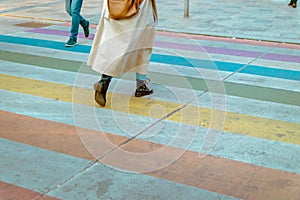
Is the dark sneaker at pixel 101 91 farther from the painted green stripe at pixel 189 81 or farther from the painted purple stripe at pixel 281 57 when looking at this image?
Result: the painted purple stripe at pixel 281 57

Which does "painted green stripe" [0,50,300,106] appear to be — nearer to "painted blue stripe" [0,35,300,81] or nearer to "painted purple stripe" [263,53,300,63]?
"painted blue stripe" [0,35,300,81]

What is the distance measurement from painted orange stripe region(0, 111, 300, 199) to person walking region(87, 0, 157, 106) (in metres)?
0.78

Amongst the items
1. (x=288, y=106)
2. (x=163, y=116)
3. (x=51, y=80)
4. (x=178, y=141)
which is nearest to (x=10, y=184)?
(x=178, y=141)

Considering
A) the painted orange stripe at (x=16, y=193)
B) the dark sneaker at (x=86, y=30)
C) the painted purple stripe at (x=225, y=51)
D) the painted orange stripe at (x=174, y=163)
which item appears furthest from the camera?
the dark sneaker at (x=86, y=30)

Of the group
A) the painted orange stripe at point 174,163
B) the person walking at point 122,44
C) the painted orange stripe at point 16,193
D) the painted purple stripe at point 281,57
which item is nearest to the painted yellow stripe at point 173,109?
the person walking at point 122,44

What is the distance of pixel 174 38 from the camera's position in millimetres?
8445

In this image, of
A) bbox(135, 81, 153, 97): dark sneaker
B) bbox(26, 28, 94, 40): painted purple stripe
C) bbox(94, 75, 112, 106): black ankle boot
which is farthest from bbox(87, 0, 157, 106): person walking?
bbox(26, 28, 94, 40): painted purple stripe

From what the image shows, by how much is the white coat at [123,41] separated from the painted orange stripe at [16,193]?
5.87 feet

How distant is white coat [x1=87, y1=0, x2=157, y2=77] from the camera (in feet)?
14.8

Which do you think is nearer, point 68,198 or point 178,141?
point 68,198

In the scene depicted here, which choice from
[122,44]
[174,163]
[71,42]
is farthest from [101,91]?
[71,42]

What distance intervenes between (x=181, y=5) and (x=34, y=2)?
14.8ft

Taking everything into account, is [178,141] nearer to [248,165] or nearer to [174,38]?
[248,165]

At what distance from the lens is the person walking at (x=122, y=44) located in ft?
14.8
